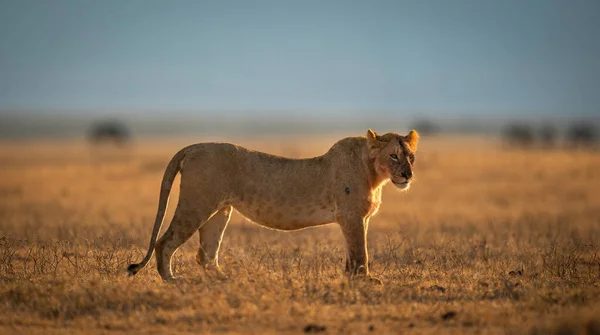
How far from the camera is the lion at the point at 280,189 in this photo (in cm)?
941

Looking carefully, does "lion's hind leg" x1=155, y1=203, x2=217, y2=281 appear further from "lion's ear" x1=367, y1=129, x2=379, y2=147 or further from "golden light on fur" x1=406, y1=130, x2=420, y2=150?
"golden light on fur" x1=406, y1=130, x2=420, y2=150

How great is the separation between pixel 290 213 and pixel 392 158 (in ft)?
5.44

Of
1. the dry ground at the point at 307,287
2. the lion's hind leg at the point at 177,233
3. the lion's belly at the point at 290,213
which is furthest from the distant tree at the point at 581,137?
the lion's hind leg at the point at 177,233

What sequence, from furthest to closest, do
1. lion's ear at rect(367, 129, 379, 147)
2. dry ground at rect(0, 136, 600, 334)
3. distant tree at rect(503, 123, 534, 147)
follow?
distant tree at rect(503, 123, 534, 147), lion's ear at rect(367, 129, 379, 147), dry ground at rect(0, 136, 600, 334)

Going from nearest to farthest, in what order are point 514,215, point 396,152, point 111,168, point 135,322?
point 135,322
point 396,152
point 514,215
point 111,168

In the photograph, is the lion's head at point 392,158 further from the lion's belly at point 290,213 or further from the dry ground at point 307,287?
the dry ground at point 307,287

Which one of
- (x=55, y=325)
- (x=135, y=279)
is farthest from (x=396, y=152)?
(x=55, y=325)

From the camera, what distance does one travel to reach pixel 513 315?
7762 millimetres

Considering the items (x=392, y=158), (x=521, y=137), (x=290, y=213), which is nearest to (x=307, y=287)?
(x=290, y=213)

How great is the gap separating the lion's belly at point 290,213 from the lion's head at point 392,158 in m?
0.94

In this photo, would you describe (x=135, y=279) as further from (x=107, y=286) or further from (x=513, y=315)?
(x=513, y=315)

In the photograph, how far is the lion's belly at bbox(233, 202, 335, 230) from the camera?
9742mm

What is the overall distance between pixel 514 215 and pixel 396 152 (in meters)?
12.8

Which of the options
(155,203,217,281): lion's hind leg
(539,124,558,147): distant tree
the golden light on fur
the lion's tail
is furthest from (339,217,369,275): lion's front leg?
(539,124,558,147): distant tree
